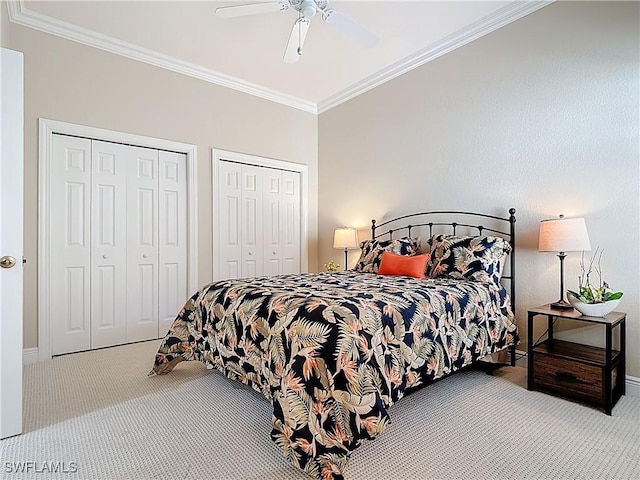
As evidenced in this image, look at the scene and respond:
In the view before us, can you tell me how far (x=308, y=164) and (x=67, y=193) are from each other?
109 inches

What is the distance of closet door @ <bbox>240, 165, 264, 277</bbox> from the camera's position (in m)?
4.46

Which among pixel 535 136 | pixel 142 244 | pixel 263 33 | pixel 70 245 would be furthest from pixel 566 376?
pixel 70 245

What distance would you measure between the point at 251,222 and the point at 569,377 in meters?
3.41

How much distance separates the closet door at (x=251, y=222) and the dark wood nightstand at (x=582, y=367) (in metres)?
3.02

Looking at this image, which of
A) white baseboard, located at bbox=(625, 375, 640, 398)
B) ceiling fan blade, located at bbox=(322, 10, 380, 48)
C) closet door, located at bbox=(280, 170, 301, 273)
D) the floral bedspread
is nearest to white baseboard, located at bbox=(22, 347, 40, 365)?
the floral bedspread

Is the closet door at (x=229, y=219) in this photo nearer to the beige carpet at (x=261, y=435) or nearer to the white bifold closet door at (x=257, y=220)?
the white bifold closet door at (x=257, y=220)

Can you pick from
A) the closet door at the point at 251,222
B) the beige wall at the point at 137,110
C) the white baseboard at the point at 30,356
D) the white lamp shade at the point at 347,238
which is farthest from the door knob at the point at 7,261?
the white lamp shade at the point at 347,238

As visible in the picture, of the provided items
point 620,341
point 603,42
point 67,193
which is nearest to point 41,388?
point 67,193

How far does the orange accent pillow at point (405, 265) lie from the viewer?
3.04 meters

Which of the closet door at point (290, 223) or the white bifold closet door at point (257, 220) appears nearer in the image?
the white bifold closet door at point (257, 220)

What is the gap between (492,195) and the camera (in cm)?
324

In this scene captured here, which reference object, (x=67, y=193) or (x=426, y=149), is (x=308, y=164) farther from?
(x=67, y=193)

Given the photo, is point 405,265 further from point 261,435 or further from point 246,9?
point 246,9

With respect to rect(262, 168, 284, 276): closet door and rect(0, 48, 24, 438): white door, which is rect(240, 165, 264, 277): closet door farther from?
rect(0, 48, 24, 438): white door
